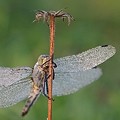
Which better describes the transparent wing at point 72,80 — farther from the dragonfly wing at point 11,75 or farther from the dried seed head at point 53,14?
the dried seed head at point 53,14

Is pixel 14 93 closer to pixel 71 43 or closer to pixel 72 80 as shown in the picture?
pixel 72 80

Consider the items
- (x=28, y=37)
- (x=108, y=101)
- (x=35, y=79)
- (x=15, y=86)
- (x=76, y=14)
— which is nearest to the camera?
(x=35, y=79)

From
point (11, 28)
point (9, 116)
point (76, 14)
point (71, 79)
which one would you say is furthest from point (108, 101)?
point (76, 14)

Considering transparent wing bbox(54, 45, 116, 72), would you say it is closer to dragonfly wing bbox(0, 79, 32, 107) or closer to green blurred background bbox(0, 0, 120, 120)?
dragonfly wing bbox(0, 79, 32, 107)

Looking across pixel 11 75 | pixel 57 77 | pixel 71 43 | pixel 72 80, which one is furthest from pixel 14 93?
pixel 71 43

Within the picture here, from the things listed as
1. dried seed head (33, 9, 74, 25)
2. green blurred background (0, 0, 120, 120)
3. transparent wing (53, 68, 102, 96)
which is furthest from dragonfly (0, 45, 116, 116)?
green blurred background (0, 0, 120, 120)

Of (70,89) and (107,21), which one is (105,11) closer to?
(107,21)
